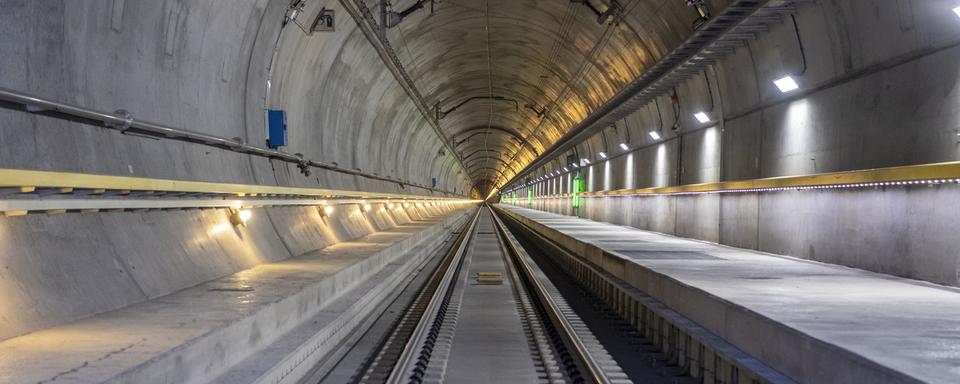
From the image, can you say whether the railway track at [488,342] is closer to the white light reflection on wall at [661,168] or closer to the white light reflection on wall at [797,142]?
the white light reflection on wall at [797,142]

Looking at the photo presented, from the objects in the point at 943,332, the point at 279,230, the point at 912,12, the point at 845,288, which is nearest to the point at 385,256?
the point at 279,230

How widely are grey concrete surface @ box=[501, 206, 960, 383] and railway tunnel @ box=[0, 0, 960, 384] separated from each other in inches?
1.5

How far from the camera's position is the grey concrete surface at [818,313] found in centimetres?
555

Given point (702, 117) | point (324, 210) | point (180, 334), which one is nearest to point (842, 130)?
point (702, 117)

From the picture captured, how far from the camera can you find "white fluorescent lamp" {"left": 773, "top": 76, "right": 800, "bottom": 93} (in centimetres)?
1382

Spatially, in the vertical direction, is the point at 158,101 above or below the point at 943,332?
above

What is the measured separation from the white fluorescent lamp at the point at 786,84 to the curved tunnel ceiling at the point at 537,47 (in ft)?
5.98

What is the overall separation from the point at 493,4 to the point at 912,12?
48.4 feet

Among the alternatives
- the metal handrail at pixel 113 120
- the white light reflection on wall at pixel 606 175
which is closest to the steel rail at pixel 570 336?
the metal handrail at pixel 113 120

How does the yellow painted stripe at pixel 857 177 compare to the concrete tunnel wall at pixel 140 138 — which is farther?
the yellow painted stripe at pixel 857 177

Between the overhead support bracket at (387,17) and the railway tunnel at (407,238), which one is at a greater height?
the overhead support bracket at (387,17)

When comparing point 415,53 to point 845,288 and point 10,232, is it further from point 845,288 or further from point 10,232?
point 10,232

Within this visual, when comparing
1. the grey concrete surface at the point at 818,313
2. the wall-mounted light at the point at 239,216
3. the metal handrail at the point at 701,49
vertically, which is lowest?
the grey concrete surface at the point at 818,313

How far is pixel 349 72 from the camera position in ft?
66.5
